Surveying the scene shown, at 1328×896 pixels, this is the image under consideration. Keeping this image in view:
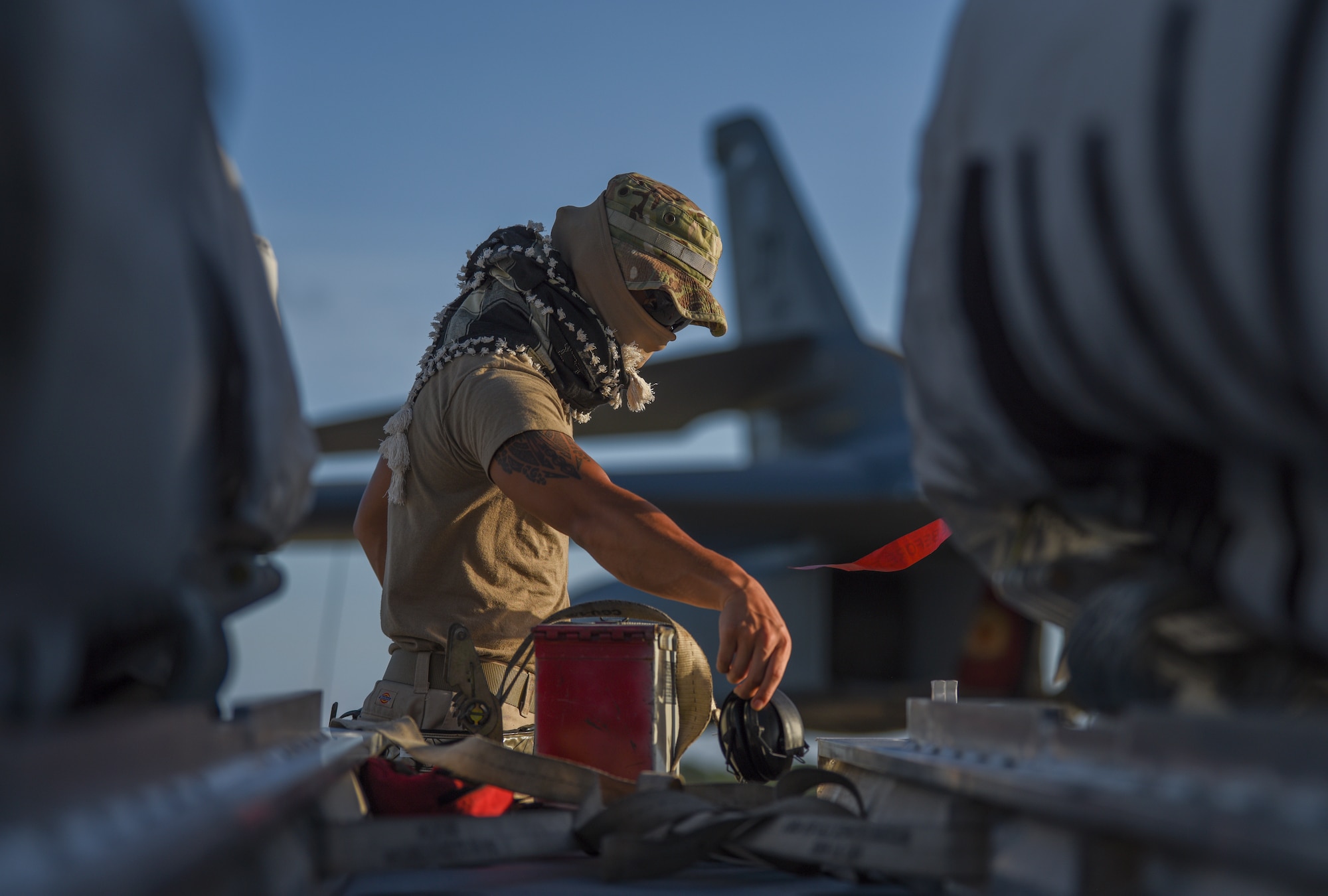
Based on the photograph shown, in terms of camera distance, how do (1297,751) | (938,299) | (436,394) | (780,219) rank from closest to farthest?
(1297,751)
(938,299)
(436,394)
(780,219)

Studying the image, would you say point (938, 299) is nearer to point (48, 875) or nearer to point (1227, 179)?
point (1227, 179)

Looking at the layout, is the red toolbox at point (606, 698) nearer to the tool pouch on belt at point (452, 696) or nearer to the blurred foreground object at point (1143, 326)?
the tool pouch on belt at point (452, 696)

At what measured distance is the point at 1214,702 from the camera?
2.20 feet

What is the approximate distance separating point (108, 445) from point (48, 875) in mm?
274

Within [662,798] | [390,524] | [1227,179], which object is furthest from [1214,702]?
[390,524]

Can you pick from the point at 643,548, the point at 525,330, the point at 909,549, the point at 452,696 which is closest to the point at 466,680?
the point at 452,696

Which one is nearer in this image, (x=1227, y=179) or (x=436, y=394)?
(x=1227, y=179)

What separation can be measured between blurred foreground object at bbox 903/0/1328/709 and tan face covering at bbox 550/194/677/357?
1.25 meters

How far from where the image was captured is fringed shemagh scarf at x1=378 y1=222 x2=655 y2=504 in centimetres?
203

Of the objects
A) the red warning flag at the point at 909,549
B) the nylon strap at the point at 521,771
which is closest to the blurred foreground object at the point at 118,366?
the nylon strap at the point at 521,771

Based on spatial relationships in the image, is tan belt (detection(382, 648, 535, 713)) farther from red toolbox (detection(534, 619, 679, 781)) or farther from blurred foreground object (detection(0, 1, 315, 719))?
blurred foreground object (detection(0, 1, 315, 719))

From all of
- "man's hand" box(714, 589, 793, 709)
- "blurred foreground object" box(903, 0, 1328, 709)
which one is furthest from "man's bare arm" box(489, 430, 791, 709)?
"blurred foreground object" box(903, 0, 1328, 709)

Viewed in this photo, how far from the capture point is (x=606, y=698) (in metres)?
1.36

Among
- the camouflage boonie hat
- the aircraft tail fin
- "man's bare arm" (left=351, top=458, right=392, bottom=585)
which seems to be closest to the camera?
the camouflage boonie hat
